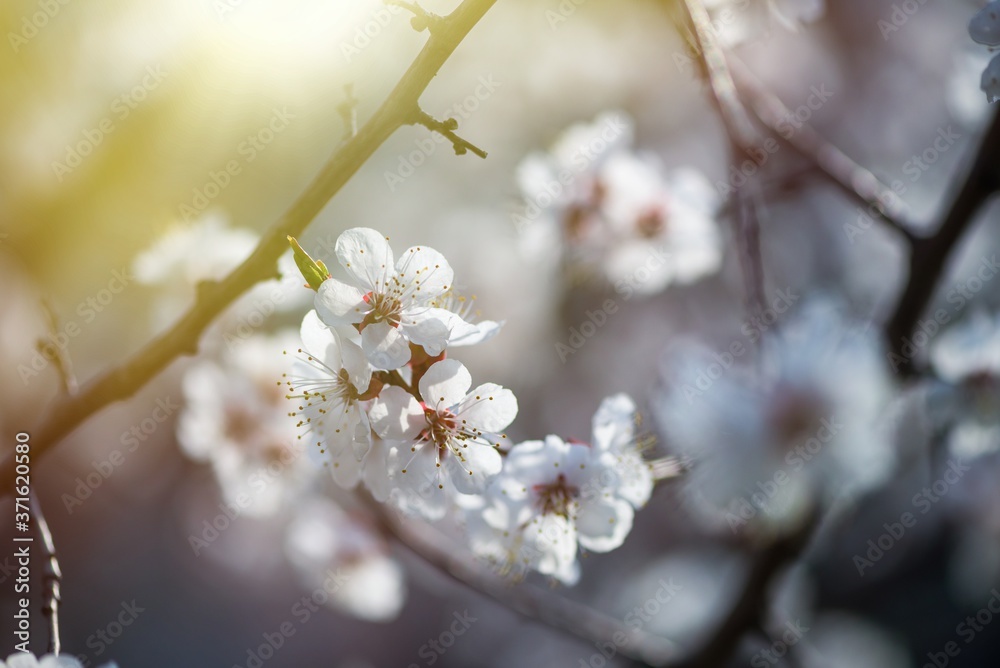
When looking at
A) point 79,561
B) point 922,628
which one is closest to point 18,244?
point 79,561

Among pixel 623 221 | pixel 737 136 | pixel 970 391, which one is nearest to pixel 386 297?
pixel 737 136

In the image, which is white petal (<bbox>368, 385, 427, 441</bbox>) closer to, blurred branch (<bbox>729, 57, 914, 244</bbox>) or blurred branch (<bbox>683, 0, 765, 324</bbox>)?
blurred branch (<bbox>683, 0, 765, 324</bbox>)

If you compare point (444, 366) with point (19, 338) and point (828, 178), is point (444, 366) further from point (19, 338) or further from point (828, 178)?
point (19, 338)

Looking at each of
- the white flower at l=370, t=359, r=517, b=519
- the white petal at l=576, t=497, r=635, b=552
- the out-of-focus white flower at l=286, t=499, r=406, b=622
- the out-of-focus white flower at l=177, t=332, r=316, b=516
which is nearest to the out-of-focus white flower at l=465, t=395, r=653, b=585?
the white petal at l=576, t=497, r=635, b=552

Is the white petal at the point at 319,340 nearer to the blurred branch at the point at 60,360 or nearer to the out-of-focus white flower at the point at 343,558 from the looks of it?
the blurred branch at the point at 60,360

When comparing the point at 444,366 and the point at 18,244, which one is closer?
the point at 444,366

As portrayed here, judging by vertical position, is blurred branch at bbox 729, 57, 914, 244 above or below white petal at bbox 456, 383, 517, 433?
above
